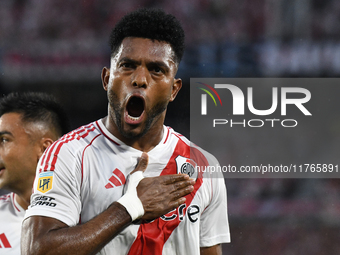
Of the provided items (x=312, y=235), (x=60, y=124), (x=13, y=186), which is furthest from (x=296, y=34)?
(x=13, y=186)

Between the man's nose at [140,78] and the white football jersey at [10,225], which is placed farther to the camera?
the white football jersey at [10,225]

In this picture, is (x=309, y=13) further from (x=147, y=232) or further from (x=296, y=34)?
(x=147, y=232)

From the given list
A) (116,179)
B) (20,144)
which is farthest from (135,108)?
(20,144)

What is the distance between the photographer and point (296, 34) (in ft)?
24.4

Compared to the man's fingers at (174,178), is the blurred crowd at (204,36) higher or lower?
higher

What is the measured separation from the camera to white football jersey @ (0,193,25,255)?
119 inches

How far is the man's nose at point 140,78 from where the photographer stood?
6.86 feet

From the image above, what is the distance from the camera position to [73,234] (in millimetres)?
1791

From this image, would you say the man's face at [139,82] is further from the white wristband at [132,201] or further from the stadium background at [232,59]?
the stadium background at [232,59]

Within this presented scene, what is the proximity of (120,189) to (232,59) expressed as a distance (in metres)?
5.61

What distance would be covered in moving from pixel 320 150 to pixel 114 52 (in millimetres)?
5626

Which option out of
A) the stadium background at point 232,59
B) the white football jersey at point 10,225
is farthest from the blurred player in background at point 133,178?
the stadium background at point 232,59

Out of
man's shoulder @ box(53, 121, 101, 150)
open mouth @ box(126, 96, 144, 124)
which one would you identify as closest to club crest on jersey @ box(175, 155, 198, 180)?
open mouth @ box(126, 96, 144, 124)

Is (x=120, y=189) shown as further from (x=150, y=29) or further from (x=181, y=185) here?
(x=150, y=29)
